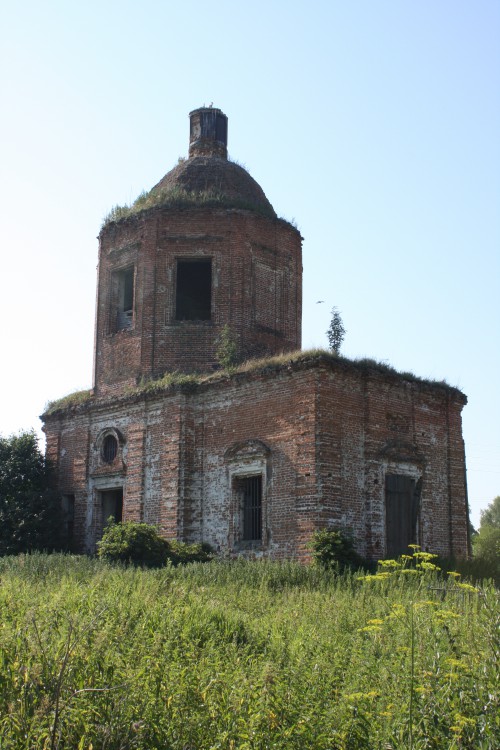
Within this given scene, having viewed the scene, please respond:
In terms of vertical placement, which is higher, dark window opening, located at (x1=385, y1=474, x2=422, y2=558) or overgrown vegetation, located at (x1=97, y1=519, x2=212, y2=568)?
dark window opening, located at (x1=385, y1=474, x2=422, y2=558)

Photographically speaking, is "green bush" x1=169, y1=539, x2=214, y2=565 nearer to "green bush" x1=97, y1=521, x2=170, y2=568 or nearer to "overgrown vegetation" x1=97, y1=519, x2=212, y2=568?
"overgrown vegetation" x1=97, y1=519, x2=212, y2=568

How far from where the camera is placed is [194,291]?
2253cm

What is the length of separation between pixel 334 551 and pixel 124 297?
10.3 meters

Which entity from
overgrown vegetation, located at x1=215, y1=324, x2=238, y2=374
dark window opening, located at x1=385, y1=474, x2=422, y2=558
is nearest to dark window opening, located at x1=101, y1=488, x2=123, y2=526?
overgrown vegetation, located at x1=215, y1=324, x2=238, y2=374

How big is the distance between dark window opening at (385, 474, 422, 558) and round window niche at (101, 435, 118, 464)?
7056mm

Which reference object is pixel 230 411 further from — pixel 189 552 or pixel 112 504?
pixel 112 504

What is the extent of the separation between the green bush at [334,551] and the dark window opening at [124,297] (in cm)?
913

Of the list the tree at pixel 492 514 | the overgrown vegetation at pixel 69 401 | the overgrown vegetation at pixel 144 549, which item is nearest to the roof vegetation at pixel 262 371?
the overgrown vegetation at pixel 69 401

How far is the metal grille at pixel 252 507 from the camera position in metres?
17.2

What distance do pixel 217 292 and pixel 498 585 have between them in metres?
9.57

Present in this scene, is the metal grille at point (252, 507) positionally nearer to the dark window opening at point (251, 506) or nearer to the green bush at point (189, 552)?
the dark window opening at point (251, 506)

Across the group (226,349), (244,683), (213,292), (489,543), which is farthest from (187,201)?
(489,543)

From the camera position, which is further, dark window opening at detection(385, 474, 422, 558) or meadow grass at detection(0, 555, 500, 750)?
dark window opening at detection(385, 474, 422, 558)

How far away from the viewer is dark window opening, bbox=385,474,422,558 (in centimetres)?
1694
